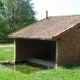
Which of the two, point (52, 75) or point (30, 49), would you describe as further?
point (30, 49)

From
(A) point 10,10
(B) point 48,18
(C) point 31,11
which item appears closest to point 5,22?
(A) point 10,10

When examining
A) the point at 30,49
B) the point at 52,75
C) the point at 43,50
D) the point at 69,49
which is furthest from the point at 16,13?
the point at 52,75

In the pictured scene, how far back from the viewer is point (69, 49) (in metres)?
18.2

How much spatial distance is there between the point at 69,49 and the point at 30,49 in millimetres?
6755

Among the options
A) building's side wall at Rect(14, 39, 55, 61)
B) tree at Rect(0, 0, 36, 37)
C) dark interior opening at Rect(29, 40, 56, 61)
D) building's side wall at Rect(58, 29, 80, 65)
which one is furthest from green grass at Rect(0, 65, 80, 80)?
tree at Rect(0, 0, 36, 37)

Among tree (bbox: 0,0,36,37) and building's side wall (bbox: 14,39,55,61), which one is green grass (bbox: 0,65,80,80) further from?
tree (bbox: 0,0,36,37)

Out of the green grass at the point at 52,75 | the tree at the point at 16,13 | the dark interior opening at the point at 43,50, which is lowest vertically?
the green grass at the point at 52,75

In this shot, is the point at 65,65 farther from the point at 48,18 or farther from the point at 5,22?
the point at 5,22

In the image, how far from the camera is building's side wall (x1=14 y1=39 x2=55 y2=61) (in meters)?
23.1

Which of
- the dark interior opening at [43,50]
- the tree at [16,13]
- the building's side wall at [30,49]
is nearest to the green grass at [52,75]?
the building's side wall at [30,49]

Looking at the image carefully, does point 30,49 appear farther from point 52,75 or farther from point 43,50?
point 52,75

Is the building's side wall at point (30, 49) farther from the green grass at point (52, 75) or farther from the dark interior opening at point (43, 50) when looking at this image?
the green grass at point (52, 75)

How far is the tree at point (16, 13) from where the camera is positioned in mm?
54919

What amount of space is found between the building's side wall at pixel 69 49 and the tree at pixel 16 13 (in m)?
36.8
